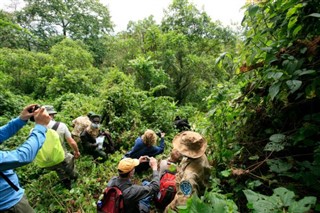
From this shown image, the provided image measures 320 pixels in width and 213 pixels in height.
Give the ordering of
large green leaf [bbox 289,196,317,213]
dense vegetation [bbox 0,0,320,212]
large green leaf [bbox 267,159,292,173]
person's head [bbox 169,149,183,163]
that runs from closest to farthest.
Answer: large green leaf [bbox 289,196,317,213], dense vegetation [bbox 0,0,320,212], large green leaf [bbox 267,159,292,173], person's head [bbox 169,149,183,163]

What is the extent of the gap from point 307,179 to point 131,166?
1.88 meters

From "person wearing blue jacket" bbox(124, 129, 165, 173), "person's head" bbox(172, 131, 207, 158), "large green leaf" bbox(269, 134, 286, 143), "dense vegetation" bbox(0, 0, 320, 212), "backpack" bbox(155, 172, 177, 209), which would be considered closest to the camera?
"dense vegetation" bbox(0, 0, 320, 212)

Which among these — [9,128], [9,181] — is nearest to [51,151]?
[9,128]

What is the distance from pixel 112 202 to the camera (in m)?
2.65

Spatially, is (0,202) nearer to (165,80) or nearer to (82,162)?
(82,162)

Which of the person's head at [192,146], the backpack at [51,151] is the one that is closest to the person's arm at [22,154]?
the backpack at [51,151]

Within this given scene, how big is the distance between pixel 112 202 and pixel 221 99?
5.94 ft

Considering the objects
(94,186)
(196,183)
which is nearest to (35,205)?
(94,186)

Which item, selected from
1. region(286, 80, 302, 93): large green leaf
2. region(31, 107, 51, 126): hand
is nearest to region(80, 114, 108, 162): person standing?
region(31, 107, 51, 126): hand

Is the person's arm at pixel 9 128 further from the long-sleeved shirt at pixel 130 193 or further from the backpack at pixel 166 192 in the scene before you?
the backpack at pixel 166 192

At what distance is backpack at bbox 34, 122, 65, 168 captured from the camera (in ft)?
10.3

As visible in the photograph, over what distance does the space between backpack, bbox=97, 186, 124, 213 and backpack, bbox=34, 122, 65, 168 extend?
3.60ft

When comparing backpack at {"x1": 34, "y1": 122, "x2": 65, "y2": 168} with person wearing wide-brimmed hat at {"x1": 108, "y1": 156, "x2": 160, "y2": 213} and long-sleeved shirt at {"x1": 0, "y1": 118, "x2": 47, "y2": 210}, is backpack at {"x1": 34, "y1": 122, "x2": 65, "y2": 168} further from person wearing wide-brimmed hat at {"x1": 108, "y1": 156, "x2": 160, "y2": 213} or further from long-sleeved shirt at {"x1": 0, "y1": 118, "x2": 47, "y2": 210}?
long-sleeved shirt at {"x1": 0, "y1": 118, "x2": 47, "y2": 210}

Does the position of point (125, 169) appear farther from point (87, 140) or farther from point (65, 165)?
point (87, 140)
